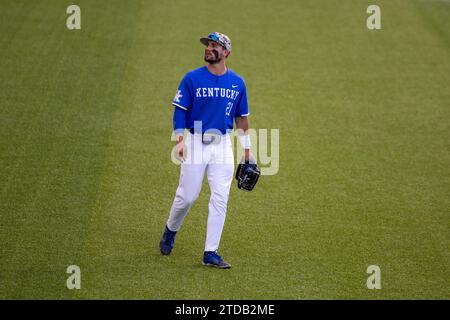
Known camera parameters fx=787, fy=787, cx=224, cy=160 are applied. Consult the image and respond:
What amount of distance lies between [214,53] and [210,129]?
61cm

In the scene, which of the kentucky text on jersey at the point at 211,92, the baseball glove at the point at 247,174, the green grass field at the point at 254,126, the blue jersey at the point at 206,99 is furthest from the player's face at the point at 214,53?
the green grass field at the point at 254,126

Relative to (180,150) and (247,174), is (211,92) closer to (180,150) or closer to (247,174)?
(180,150)

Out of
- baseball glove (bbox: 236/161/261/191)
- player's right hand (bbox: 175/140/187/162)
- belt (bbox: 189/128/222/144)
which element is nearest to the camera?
player's right hand (bbox: 175/140/187/162)

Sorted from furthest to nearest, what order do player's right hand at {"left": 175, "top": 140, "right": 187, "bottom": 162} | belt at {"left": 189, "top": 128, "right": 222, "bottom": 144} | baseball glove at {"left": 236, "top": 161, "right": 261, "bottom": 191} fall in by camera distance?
baseball glove at {"left": 236, "top": 161, "right": 261, "bottom": 191}
belt at {"left": 189, "top": 128, "right": 222, "bottom": 144}
player's right hand at {"left": 175, "top": 140, "right": 187, "bottom": 162}

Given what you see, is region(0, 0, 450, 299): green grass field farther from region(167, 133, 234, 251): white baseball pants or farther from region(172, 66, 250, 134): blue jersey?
region(172, 66, 250, 134): blue jersey

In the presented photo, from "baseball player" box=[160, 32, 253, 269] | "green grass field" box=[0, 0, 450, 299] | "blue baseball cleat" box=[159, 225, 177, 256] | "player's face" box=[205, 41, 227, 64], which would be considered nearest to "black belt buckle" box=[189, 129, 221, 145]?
"baseball player" box=[160, 32, 253, 269]

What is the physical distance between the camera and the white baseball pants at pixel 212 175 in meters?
6.30

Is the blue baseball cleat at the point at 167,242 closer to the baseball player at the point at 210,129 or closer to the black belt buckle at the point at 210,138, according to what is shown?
the baseball player at the point at 210,129

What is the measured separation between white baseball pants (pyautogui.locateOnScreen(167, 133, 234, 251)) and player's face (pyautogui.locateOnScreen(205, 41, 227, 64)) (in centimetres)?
61

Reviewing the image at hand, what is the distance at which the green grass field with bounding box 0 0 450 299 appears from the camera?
20.8 feet

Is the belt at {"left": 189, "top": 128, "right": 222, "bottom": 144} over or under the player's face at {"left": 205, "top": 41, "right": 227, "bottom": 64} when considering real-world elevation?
under

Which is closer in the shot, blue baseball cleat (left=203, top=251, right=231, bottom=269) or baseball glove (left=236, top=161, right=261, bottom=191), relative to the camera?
blue baseball cleat (left=203, top=251, right=231, bottom=269)

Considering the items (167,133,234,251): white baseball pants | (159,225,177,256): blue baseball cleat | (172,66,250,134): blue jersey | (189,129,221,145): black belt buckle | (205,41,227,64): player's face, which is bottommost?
(159,225,177,256): blue baseball cleat

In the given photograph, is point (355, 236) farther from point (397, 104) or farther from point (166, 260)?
point (397, 104)
